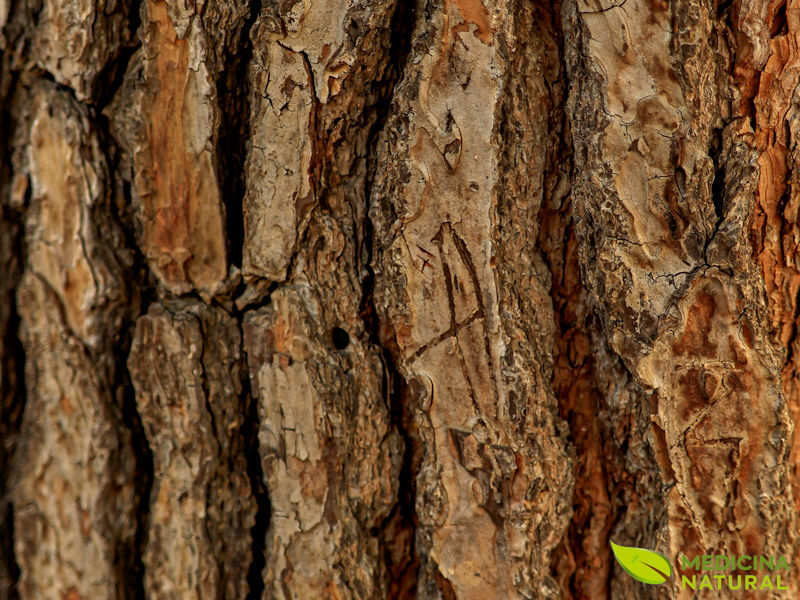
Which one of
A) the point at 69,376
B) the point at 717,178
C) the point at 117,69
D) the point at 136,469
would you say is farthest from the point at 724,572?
the point at 117,69

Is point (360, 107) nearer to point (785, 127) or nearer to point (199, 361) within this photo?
point (199, 361)

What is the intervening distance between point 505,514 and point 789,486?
16.2 inches

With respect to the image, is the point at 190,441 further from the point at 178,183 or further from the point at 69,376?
the point at 178,183

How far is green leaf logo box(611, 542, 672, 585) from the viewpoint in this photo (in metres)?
0.99

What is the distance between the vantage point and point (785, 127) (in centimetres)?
102

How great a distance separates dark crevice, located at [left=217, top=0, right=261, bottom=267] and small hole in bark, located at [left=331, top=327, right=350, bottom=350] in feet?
0.55

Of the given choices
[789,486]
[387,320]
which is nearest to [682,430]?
[789,486]

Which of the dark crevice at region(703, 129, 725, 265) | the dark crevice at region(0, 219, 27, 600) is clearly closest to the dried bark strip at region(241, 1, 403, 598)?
the dark crevice at region(0, 219, 27, 600)

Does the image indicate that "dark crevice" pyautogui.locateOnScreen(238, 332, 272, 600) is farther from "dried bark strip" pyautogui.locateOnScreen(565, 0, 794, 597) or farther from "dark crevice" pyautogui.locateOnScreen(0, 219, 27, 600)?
"dried bark strip" pyautogui.locateOnScreen(565, 0, 794, 597)

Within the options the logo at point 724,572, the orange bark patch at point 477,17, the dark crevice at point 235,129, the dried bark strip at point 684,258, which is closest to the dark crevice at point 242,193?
the dark crevice at point 235,129

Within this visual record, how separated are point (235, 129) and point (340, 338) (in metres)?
0.33

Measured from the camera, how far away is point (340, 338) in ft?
3.35

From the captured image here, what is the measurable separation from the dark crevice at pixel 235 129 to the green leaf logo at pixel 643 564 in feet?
2.28

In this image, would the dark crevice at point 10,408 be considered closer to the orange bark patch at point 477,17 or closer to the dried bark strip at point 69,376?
the dried bark strip at point 69,376
